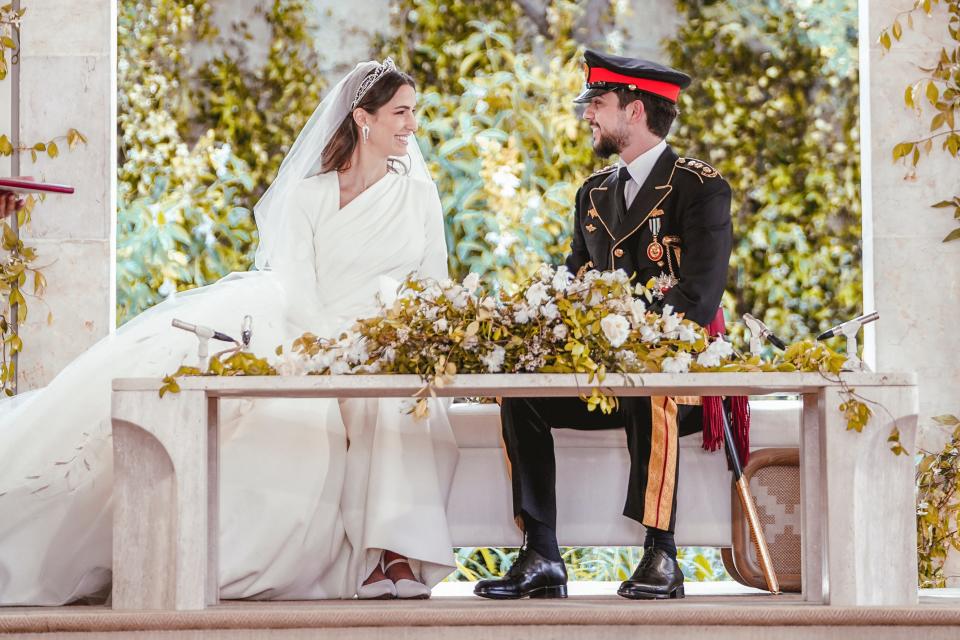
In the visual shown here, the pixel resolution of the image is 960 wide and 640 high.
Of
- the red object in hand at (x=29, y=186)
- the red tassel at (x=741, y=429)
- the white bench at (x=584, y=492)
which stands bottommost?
the white bench at (x=584, y=492)

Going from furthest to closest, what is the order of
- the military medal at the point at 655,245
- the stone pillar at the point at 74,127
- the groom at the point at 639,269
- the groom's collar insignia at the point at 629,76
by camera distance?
the stone pillar at the point at 74,127
the groom's collar insignia at the point at 629,76
the military medal at the point at 655,245
the groom at the point at 639,269

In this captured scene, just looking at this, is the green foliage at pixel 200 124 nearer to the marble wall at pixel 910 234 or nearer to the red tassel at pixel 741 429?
the marble wall at pixel 910 234

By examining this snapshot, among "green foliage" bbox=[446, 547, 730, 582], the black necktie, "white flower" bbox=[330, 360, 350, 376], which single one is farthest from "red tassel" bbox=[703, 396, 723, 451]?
"green foliage" bbox=[446, 547, 730, 582]

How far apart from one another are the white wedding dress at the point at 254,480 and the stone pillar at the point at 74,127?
0.92m

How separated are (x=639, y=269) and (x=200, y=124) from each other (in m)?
2.62

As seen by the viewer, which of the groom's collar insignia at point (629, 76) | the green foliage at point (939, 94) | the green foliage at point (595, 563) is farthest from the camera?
the green foliage at point (595, 563)

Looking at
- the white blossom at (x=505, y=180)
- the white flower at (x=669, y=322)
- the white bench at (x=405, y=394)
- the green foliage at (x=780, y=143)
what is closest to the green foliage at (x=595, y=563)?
the green foliage at (x=780, y=143)

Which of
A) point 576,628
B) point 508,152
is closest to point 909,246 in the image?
point 508,152

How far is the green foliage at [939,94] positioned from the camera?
154 inches

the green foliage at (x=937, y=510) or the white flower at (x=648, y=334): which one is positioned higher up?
the white flower at (x=648, y=334)

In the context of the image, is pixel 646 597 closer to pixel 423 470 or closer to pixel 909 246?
pixel 423 470

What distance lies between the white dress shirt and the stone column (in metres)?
1.08

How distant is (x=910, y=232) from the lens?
402 centimetres

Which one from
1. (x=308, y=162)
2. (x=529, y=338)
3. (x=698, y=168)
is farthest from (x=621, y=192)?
(x=529, y=338)
